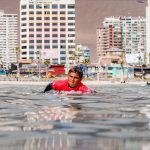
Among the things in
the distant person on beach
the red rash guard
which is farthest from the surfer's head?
the red rash guard

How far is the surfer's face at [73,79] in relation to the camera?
39.3 ft

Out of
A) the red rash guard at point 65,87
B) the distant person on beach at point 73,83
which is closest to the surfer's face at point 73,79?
the distant person on beach at point 73,83

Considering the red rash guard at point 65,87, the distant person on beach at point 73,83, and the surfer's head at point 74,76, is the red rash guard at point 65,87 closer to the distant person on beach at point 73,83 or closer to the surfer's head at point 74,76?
the distant person on beach at point 73,83

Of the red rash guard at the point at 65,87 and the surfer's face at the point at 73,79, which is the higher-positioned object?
the surfer's face at the point at 73,79

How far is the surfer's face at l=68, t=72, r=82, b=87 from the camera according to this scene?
39.3 feet

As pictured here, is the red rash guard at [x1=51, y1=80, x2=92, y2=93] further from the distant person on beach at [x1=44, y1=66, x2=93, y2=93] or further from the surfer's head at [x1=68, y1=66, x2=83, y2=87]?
the surfer's head at [x1=68, y1=66, x2=83, y2=87]

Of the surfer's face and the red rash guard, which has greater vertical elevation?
the surfer's face

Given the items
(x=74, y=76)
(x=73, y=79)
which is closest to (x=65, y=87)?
(x=73, y=79)

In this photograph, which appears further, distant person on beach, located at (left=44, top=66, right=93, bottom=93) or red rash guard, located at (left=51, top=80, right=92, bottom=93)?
red rash guard, located at (left=51, top=80, right=92, bottom=93)

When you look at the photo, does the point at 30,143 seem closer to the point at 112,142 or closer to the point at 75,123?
the point at 112,142

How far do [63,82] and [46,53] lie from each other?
161 metres

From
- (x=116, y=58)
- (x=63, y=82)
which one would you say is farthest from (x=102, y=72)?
(x=63, y=82)

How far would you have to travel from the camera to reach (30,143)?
4.33m

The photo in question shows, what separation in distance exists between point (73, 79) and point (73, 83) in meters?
0.20
